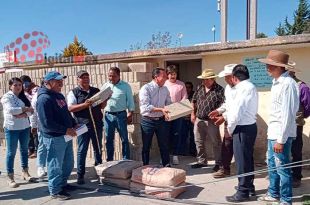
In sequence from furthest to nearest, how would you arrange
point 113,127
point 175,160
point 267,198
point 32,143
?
point 32,143 → point 175,160 → point 113,127 → point 267,198

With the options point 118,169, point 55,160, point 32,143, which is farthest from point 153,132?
point 32,143

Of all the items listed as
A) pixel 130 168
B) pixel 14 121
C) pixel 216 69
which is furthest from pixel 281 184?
pixel 14 121

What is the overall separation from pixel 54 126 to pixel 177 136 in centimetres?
287

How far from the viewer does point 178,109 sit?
5.68m

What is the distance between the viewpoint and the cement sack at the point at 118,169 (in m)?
5.14

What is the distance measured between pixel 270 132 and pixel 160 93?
7.27ft

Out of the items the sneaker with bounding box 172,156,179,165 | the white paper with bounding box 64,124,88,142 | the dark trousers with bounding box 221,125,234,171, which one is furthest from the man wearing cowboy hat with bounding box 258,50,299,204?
the white paper with bounding box 64,124,88,142

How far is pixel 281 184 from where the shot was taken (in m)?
4.06

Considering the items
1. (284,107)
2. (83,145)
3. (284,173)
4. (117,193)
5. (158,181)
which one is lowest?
(117,193)

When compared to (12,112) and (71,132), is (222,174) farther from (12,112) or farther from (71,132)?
(12,112)

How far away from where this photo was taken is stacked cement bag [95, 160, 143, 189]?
514 cm

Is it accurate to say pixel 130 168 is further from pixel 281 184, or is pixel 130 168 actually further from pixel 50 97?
pixel 281 184

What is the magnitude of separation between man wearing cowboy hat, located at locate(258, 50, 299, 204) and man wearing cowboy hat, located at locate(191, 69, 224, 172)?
5.62 ft

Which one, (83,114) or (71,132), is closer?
(71,132)
